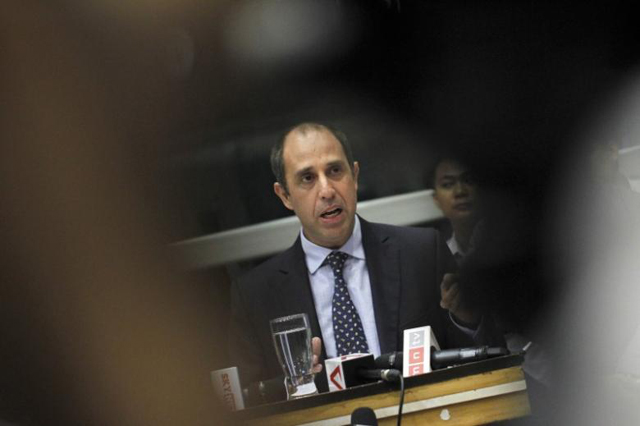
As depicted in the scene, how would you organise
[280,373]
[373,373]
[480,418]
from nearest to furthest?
[480,418]
[373,373]
[280,373]

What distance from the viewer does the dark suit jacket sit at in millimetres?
1872

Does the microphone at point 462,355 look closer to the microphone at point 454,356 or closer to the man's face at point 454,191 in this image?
the microphone at point 454,356

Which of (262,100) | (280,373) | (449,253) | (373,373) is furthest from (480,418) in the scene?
(262,100)

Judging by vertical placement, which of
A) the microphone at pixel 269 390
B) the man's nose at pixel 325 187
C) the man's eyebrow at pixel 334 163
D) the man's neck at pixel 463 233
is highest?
the man's eyebrow at pixel 334 163

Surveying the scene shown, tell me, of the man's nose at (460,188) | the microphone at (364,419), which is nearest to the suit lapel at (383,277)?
the man's nose at (460,188)

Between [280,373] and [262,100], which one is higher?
[262,100]

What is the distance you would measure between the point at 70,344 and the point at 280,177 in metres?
1.75

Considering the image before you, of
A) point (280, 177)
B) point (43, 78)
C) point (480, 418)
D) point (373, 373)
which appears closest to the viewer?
point (43, 78)

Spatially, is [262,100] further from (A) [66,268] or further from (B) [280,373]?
(A) [66,268]

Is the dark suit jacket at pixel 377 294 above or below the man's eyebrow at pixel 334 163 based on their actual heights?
below

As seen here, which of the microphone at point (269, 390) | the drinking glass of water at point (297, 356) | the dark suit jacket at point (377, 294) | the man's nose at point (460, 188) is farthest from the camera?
the man's nose at point (460, 188)

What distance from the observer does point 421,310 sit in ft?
6.40

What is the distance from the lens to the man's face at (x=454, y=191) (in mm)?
2074

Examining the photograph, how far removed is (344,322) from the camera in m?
1.93
